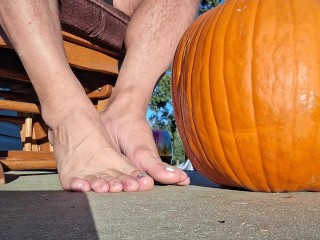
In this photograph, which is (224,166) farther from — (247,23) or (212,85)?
(247,23)

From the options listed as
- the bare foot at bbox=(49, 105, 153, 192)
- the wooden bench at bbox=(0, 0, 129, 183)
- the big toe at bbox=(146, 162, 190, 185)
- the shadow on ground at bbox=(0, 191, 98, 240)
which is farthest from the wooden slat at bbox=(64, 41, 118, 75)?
the shadow on ground at bbox=(0, 191, 98, 240)

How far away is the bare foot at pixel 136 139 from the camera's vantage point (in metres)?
1.38

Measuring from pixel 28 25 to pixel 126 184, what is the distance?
0.58m

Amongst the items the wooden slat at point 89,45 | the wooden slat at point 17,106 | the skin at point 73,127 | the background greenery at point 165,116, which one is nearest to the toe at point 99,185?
the skin at point 73,127

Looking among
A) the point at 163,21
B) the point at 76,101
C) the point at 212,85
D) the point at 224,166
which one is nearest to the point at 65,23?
the point at 163,21

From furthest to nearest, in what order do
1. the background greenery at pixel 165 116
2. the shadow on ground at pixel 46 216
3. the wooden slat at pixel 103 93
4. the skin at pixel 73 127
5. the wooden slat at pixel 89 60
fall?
the background greenery at pixel 165 116
the wooden slat at pixel 103 93
the wooden slat at pixel 89 60
the skin at pixel 73 127
the shadow on ground at pixel 46 216

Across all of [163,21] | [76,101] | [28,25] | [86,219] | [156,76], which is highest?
[163,21]

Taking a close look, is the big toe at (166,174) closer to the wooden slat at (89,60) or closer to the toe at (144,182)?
the toe at (144,182)

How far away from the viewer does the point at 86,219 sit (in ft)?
2.58

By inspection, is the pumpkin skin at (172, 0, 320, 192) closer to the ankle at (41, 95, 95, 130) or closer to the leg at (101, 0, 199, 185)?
the leg at (101, 0, 199, 185)

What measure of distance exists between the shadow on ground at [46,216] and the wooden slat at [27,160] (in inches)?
26.5

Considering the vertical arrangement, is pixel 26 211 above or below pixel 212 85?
below

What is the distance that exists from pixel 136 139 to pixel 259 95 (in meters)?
0.53

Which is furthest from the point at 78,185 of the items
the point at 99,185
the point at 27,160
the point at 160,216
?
the point at 27,160
